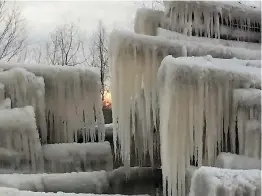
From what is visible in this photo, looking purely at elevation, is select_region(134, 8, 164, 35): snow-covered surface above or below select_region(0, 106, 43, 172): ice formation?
above

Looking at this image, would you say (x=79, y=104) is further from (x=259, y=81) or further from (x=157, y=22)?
(x=259, y=81)

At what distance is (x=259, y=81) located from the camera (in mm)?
4660

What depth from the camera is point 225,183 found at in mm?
3025

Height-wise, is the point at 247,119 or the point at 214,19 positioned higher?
the point at 214,19

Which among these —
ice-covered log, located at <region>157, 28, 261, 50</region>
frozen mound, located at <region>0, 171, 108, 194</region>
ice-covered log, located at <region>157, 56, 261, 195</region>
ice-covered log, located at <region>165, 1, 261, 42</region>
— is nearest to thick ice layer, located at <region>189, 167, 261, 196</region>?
ice-covered log, located at <region>157, 56, 261, 195</region>

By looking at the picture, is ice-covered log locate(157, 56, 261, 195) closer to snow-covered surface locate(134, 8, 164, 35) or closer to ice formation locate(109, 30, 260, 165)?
ice formation locate(109, 30, 260, 165)

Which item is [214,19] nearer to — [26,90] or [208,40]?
[208,40]

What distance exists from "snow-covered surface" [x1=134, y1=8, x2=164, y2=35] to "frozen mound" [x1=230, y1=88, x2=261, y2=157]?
2880mm

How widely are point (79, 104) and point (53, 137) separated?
580 millimetres

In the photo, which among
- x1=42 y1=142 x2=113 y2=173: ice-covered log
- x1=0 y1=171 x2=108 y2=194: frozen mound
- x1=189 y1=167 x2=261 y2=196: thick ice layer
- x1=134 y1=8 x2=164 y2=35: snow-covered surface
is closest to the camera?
x1=189 y1=167 x2=261 y2=196: thick ice layer

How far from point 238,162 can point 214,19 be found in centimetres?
306

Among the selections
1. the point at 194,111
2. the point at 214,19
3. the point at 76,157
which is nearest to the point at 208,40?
the point at 214,19

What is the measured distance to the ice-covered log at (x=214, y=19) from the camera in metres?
6.74

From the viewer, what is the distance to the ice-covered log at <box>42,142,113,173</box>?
5.60m
